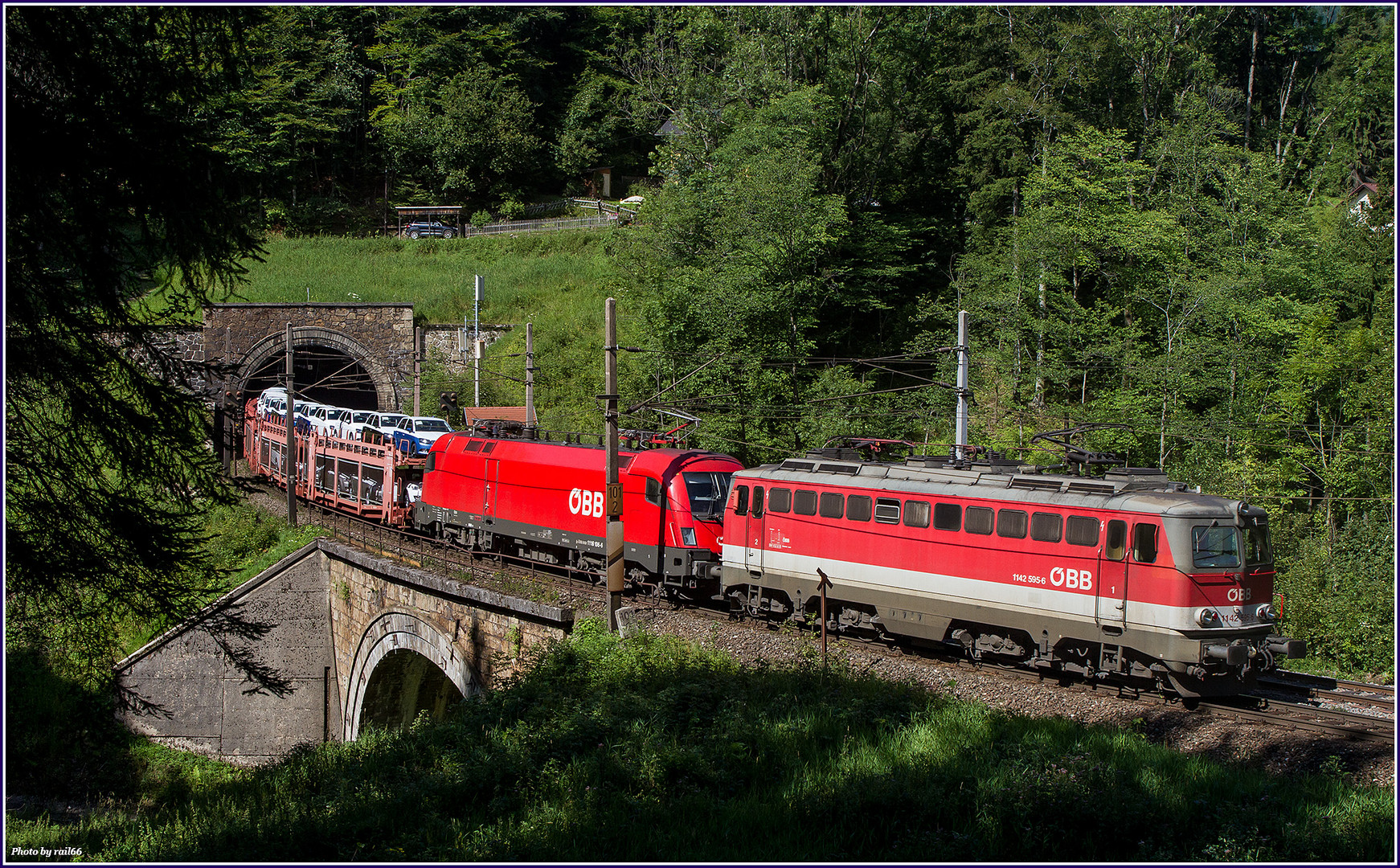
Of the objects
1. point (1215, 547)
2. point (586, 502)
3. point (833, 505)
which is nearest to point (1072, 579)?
point (1215, 547)

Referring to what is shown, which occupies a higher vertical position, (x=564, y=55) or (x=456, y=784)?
(x=564, y=55)

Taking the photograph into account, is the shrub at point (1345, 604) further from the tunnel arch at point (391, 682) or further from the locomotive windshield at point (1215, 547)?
the tunnel arch at point (391, 682)

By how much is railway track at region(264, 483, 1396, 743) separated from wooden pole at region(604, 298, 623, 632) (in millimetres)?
2391

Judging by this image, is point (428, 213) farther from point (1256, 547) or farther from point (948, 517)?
point (1256, 547)

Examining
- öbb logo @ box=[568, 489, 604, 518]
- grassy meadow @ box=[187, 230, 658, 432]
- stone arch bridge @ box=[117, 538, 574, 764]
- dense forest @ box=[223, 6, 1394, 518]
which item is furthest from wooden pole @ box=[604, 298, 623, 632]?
grassy meadow @ box=[187, 230, 658, 432]

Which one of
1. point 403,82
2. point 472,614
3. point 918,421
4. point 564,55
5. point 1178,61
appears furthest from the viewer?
point 564,55

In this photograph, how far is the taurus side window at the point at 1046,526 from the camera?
1417 cm

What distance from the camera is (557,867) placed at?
7.09 meters

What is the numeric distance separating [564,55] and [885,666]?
7048 centimetres

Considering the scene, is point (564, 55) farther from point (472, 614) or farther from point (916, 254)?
point (472, 614)

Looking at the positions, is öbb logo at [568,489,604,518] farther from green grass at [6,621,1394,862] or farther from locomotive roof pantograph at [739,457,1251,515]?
green grass at [6,621,1394,862]

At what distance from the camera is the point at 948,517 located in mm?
15414

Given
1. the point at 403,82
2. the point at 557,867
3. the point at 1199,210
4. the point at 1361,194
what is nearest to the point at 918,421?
the point at 1199,210

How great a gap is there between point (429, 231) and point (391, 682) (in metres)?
43.3
